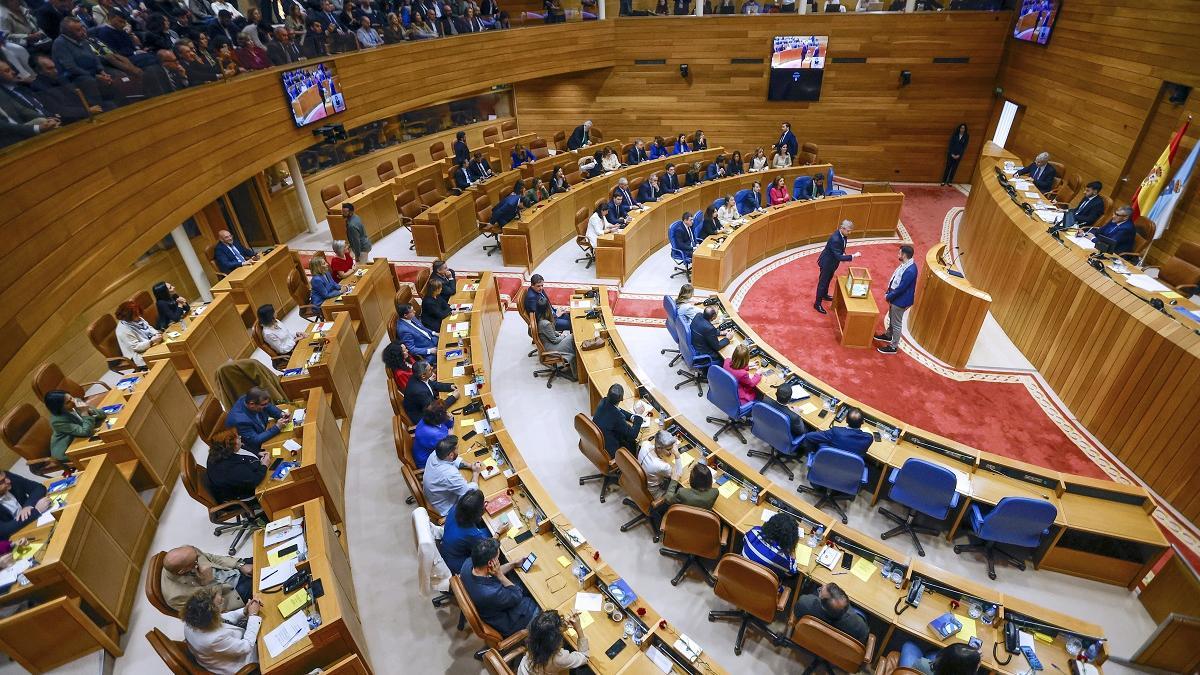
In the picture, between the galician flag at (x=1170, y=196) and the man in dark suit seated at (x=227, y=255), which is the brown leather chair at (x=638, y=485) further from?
the galician flag at (x=1170, y=196)

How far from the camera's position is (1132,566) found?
212 inches

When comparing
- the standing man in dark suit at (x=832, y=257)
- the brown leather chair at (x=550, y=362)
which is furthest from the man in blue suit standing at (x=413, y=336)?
the standing man in dark suit at (x=832, y=257)

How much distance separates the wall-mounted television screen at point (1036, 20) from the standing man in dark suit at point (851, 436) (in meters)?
12.7

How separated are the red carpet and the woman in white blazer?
24.9 ft

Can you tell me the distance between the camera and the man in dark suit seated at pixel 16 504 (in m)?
4.99

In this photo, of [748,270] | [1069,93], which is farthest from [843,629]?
[1069,93]

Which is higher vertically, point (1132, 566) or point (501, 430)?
point (501, 430)

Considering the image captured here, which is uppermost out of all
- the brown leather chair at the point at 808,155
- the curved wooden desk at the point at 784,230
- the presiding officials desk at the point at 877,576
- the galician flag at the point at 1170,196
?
the galician flag at the point at 1170,196

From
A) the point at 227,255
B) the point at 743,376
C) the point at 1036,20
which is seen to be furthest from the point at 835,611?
the point at 1036,20

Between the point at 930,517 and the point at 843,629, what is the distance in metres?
2.70

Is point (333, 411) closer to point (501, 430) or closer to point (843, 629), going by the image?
point (501, 430)

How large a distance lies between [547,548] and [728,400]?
121 inches

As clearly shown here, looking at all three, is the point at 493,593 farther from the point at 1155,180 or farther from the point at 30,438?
the point at 1155,180

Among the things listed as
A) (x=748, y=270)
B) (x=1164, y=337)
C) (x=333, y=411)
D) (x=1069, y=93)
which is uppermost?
(x=1069, y=93)
